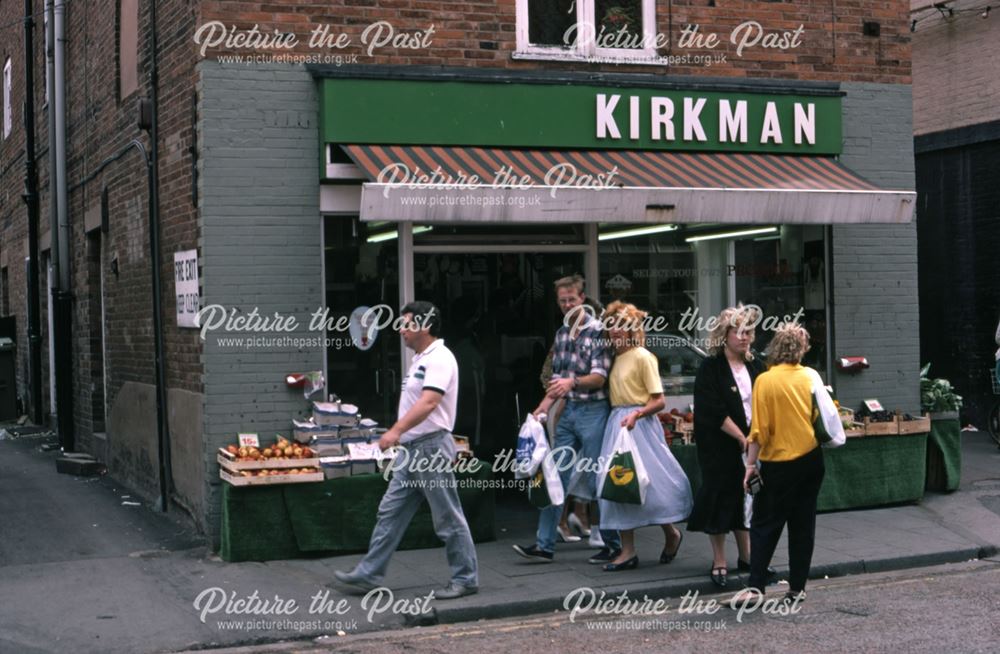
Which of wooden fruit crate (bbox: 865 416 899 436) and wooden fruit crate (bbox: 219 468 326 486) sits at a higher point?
wooden fruit crate (bbox: 865 416 899 436)

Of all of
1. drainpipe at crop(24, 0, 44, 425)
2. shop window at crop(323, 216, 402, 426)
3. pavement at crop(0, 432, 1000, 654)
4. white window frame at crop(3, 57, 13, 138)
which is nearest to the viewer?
pavement at crop(0, 432, 1000, 654)

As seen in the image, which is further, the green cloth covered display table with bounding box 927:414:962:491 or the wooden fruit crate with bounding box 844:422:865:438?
the green cloth covered display table with bounding box 927:414:962:491

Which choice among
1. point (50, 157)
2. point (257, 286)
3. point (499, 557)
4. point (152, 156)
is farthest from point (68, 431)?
point (499, 557)

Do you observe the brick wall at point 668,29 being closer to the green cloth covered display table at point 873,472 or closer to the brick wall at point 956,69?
the green cloth covered display table at point 873,472

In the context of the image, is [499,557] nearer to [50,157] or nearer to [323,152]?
[323,152]

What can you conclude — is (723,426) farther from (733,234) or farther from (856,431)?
(733,234)

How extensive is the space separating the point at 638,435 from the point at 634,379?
388 mm

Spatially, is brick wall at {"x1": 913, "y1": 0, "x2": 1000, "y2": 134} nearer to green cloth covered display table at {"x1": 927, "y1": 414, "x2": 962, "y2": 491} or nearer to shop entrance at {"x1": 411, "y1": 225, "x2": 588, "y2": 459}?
green cloth covered display table at {"x1": 927, "y1": 414, "x2": 962, "y2": 491}

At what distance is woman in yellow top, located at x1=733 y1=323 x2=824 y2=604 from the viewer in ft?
24.4

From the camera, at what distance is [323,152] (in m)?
9.77

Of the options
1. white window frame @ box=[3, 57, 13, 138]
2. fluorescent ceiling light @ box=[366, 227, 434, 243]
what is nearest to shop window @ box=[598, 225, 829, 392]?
fluorescent ceiling light @ box=[366, 227, 434, 243]

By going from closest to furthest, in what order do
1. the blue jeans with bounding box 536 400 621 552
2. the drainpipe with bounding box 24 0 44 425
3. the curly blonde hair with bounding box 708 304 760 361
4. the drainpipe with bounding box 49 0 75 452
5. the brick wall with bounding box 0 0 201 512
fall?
the curly blonde hair with bounding box 708 304 760 361 < the blue jeans with bounding box 536 400 621 552 < the brick wall with bounding box 0 0 201 512 < the drainpipe with bounding box 49 0 75 452 < the drainpipe with bounding box 24 0 44 425

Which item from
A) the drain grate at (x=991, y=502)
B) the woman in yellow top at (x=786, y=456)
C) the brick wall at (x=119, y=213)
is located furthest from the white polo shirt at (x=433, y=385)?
the drain grate at (x=991, y=502)

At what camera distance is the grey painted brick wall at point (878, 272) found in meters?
11.5
